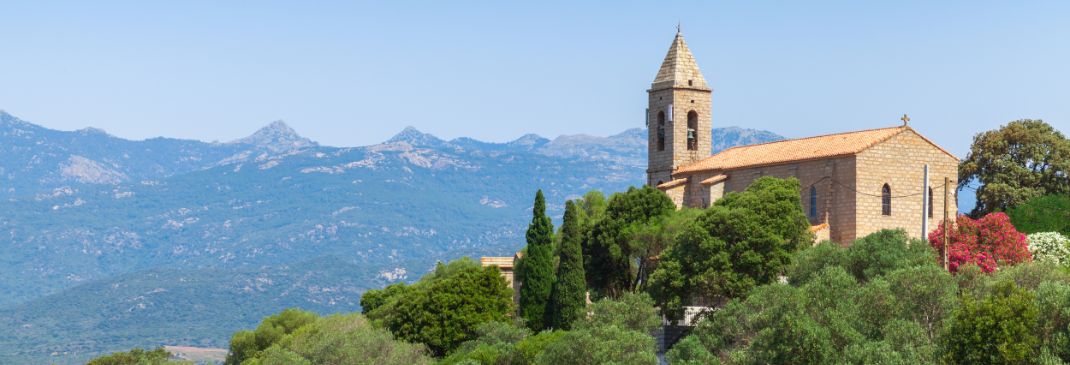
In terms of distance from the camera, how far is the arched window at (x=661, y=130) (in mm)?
72438

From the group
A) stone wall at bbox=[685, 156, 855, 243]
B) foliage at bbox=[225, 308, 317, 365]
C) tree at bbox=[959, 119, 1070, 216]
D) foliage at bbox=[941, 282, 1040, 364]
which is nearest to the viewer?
foliage at bbox=[941, 282, 1040, 364]

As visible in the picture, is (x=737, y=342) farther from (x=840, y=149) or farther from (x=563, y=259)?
(x=840, y=149)

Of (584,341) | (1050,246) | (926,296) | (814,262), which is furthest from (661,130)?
(926,296)

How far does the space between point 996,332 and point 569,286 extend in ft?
74.4

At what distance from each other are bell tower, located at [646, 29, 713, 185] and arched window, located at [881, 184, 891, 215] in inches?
530

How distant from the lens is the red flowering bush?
5312 cm

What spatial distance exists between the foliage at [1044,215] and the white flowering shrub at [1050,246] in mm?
2968

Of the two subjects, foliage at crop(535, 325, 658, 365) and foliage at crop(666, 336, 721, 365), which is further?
foliage at crop(535, 325, 658, 365)

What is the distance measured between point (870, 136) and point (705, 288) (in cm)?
1193

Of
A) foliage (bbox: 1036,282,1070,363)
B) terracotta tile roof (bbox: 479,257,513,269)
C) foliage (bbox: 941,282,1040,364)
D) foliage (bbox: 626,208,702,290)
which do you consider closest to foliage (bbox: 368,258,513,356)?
terracotta tile roof (bbox: 479,257,513,269)

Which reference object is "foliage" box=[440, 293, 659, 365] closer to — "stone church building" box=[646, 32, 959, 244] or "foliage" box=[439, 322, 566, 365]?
"foliage" box=[439, 322, 566, 365]

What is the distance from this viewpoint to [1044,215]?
61875mm

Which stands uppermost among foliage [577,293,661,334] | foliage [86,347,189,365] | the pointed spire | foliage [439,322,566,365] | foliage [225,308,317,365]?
the pointed spire

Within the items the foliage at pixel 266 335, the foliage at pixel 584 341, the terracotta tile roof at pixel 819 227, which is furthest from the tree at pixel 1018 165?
the foliage at pixel 266 335
